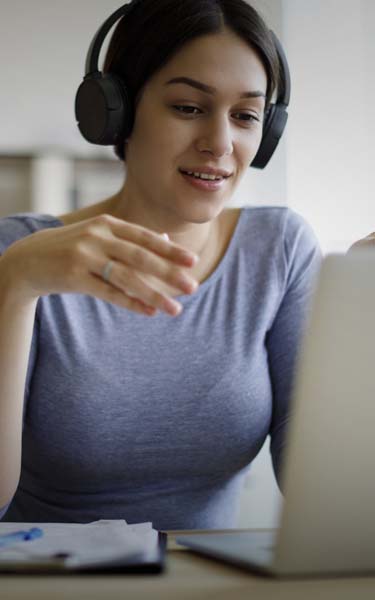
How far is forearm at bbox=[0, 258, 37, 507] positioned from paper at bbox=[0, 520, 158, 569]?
246 millimetres

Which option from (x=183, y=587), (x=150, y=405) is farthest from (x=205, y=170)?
(x=183, y=587)

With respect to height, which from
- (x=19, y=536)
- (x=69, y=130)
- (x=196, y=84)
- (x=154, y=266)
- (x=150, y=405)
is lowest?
(x=150, y=405)

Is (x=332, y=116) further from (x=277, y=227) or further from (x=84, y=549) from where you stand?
(x=84, y=549)

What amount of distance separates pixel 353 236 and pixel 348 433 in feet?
5.09

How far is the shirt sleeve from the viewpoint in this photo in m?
1.20

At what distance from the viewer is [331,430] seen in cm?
46

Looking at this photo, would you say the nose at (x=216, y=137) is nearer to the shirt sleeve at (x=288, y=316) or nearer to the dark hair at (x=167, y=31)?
the dark hair at (x=167, y=31)

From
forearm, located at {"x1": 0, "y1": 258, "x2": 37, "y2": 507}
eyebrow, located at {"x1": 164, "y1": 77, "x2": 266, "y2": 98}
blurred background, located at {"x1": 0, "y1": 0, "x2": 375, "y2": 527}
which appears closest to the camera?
forearm, located at {"x1": 0, "y1": 258, "x2": 37, "y2": 507}

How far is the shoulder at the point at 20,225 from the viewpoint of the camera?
1187 mm

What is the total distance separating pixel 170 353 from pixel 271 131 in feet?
1.27

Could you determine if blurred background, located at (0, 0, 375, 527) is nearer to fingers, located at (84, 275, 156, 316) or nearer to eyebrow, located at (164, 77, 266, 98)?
eyebrow, located at (164, 77, 266, 98)

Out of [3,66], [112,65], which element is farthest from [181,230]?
[3,66]

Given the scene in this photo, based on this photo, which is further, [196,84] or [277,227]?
[277,227]

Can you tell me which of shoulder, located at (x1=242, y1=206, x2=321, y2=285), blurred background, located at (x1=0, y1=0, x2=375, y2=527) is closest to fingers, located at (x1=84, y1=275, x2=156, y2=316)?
shoulder, located at (x1=242, y1=206, x2=321, y2=285)
